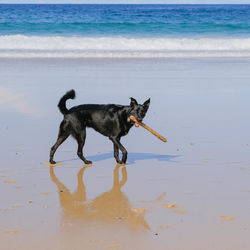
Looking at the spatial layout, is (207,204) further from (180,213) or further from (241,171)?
(241,171)

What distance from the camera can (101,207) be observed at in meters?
4.87

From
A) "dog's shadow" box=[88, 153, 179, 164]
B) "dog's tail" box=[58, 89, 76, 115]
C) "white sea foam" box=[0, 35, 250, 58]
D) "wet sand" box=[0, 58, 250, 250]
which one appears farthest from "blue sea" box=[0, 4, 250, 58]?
"dog's tail" box=[58, 89, 76, 115]

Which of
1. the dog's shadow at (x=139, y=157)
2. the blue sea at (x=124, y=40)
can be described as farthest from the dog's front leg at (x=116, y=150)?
the blue sea at (x=124, y=40)

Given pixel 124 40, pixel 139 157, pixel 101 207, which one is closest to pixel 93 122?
pixel 139 157

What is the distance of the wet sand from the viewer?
417 cm

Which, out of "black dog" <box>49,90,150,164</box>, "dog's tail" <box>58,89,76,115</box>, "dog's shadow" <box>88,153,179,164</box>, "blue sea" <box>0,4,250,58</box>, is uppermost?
"dog's tail" <box>58,89,76,115</box>

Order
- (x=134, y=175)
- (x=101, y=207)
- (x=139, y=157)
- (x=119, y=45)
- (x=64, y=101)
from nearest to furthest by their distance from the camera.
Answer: (x=101, y=207), (x=134, y=175), (x=64, y=101), (x=139, y=157), (x=119, y=45)

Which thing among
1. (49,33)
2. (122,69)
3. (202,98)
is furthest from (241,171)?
Result: (49,33)

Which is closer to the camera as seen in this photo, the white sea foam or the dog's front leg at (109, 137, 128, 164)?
the dog's front leg at (109, 137, 128, 164)

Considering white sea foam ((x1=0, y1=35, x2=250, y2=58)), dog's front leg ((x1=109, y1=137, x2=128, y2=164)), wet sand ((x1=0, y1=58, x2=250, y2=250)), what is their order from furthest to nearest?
white sea foam ((x1=0, y1=35, x2=250, y2=58)) → dog's front leg ((x1=109, y1=137, x2=128, y2=164)) → wet sand ((x1=0, y1=58, x2=250, y2=250))

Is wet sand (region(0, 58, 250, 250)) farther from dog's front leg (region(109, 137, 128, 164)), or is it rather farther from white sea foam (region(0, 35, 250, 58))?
white sea foam (region(0, 35, 250, 58))

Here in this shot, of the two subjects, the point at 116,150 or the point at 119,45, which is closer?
the point at 116,150

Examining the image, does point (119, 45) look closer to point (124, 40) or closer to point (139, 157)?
point (124, 40)

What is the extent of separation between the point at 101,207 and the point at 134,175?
3.93ft
